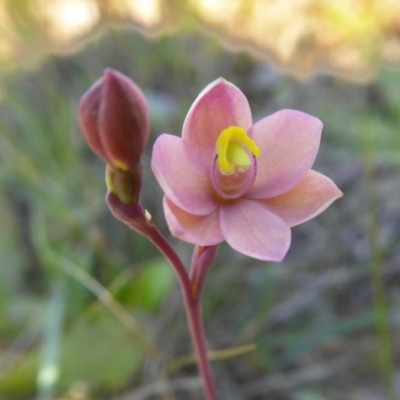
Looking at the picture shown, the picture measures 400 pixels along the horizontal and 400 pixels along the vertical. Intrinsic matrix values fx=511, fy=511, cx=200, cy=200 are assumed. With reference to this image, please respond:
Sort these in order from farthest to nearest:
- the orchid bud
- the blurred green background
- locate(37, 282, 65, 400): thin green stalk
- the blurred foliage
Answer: the blurred foliage, the blurred green background, locate(37, 282, 65, 400): thin green stalk, the orchid bud

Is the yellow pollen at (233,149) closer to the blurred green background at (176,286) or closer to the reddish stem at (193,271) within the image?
the reddish stem at (193,271)

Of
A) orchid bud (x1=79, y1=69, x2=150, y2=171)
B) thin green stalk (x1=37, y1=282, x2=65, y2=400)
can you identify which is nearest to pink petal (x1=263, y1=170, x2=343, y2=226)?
orchid bud (x1=79, y1=69, x2=150, y2=171)

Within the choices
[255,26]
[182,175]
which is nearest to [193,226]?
[182,175]

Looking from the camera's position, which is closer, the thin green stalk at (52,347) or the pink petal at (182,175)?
the pink petal at (182,175)

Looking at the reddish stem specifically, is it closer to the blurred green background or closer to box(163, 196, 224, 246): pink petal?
box(163, 196, 224, 246): pink petal

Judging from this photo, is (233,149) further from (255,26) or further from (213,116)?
(255,26)

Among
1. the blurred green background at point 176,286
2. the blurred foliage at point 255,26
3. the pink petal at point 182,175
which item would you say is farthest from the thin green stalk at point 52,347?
the blurred foliage at point 255,26

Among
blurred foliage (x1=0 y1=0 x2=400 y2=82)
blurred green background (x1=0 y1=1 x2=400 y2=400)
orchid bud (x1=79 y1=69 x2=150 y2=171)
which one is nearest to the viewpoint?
orchid bud (x1=79 y1=69 x2=150 y2=171)
